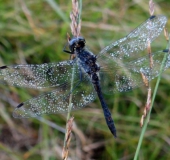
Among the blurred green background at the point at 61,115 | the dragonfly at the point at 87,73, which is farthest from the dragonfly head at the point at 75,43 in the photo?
the blurred green background at the point at 61,115

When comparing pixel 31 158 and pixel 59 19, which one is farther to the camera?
pixel 59 19

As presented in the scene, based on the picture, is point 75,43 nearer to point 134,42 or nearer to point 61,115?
point 134,42

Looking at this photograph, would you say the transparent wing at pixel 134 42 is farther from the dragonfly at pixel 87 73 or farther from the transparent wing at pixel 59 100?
the transparent wing at pixel 59 100

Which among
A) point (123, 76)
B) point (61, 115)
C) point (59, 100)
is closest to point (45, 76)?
point (59, 100)

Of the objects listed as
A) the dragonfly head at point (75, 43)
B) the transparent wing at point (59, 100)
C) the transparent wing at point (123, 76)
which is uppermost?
the dragonfly head at point (75, 43)

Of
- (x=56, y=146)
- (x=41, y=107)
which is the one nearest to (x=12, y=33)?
(x=56, y=146)

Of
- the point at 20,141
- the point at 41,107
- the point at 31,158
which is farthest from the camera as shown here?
the point at 20,141

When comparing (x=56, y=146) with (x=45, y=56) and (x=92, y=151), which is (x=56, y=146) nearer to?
(x=92, y=151)

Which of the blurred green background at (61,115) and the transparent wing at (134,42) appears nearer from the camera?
the transparent wing at (134,42)
